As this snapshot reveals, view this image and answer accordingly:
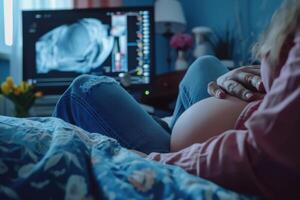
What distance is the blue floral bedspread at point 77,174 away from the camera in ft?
1.81

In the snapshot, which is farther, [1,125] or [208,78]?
[208,78]

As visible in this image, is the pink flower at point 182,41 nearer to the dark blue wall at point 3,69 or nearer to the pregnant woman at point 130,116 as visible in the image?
the dark blue wall at point 3,69

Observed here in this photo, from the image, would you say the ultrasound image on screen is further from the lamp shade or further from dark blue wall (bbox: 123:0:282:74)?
dark blue wall (bbox: 123:0:282:74)

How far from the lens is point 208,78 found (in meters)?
1.31

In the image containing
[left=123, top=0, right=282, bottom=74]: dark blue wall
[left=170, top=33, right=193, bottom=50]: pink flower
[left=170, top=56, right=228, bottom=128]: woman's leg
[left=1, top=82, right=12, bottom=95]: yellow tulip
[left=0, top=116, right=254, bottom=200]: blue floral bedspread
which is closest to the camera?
[left=0, top=116, right=254, bottom=200]: blue floral bedspread

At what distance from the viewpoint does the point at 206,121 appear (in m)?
0.98

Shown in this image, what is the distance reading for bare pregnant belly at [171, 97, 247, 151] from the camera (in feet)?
3.20

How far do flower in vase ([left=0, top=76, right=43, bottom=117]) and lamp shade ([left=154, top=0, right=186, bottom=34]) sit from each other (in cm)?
108

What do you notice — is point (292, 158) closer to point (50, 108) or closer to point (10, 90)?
point (10, 90)

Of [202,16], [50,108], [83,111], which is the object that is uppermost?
[202,16]

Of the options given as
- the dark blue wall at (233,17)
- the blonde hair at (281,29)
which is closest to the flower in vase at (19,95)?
the dark blue wall at (233,17)

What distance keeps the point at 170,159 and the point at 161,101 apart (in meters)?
2.12

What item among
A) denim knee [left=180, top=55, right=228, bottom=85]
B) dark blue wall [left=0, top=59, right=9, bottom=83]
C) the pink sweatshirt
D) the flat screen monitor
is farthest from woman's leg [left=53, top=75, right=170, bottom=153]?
dark blue wall [left=0, top=59, right=9, bottom=83]

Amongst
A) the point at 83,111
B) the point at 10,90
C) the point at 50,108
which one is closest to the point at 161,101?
the point at 50,108
